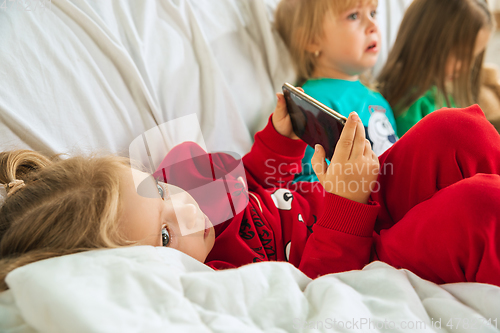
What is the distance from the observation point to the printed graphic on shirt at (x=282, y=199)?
72 centimetres

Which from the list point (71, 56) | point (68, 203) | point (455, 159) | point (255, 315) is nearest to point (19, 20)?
point (71, 56)

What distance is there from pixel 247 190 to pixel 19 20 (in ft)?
1.77

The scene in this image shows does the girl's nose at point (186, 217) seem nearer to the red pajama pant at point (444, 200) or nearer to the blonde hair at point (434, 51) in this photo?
the red pajama pant at point (444, 200)

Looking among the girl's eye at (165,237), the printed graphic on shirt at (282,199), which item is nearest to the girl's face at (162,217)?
the girl's eye at (165,237)

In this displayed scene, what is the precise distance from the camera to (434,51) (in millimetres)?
1071

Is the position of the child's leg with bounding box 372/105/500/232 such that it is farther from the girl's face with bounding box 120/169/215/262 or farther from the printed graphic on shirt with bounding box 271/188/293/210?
the girl's face with bounding box 120/169/215/262

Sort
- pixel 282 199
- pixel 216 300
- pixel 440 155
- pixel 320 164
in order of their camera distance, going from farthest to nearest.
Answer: pixel 282 199
pixel 320 164
pixel 440 155
pixel 216 300

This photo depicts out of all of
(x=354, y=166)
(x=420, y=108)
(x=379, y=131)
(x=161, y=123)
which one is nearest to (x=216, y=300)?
(x=354, y=166)

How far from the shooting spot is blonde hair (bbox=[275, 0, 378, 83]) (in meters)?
0.95

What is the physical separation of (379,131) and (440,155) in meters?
0.42

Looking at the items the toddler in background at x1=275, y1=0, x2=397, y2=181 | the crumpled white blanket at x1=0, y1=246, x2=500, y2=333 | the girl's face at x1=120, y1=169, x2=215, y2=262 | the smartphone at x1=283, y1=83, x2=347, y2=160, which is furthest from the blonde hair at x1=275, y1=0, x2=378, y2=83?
the crumpled white blanket at x1=0, y1=246, x2=500, y2=333

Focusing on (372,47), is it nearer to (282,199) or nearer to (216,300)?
(282,199)

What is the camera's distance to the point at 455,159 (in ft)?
1.67

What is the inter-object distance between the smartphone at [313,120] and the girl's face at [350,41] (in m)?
0.35
